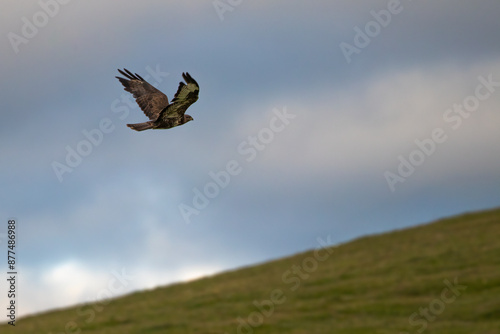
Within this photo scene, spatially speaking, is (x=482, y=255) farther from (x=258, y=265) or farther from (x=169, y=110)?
(x=169, y=110)

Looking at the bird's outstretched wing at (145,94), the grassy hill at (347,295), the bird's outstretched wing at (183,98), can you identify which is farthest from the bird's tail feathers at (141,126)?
the grassy hill at (347,295)

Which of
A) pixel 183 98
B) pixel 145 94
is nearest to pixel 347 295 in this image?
pixel 145 94

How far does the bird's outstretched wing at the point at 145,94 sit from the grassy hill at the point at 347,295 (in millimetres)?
18699

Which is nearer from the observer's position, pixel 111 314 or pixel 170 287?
pixel 111 314

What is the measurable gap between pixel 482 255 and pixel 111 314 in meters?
19.7

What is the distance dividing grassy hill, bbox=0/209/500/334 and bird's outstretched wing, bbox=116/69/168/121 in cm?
1870

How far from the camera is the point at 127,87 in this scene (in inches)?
627

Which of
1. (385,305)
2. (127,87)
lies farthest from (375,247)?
(127,87)

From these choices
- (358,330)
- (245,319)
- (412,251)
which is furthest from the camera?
(412,251)

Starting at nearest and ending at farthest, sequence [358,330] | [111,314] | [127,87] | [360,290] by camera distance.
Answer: [127,87] → [358,330] → [360,290] → [111,314]

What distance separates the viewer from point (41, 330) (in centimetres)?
4050

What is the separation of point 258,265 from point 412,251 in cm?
958

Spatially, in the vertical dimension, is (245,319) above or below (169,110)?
below

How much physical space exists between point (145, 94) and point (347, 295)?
992 inches
